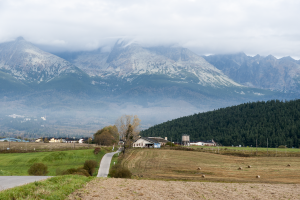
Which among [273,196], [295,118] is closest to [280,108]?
[295,118]

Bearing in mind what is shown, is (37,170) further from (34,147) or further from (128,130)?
(34,147)

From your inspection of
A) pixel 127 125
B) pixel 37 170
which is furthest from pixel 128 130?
pixel 37 170

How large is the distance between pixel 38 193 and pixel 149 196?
25.8 ft

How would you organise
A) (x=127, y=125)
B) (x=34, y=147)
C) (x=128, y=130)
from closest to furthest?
(x=128, y=130) < (x=127, y=125) < (x=34, y=147)

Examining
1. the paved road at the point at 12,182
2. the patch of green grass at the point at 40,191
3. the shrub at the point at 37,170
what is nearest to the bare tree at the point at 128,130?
the shrub at the point at 37,170

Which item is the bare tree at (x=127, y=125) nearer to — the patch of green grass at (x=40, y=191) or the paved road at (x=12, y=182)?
the paved road at (x=12, y=182)

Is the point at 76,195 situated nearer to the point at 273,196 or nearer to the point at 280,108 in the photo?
the point at 273,196

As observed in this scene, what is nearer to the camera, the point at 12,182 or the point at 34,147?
the point at 12,182

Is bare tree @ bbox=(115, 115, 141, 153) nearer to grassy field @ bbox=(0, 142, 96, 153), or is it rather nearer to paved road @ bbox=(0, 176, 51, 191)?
grassy field @ bbox=(0, 142, 96, 153)

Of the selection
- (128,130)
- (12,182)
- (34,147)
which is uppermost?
(128,130)

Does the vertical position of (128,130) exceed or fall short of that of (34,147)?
it exceeds it

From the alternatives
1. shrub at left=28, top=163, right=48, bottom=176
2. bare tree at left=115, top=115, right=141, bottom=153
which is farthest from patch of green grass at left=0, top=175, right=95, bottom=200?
bare tree at left=115, top=115, right=141, bottom=153

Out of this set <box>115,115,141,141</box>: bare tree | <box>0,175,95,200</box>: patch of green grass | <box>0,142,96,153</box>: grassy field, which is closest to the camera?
<box>0,175,95,200</box>: patch of green grass

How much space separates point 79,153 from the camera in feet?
322
